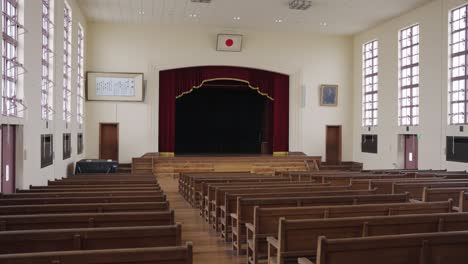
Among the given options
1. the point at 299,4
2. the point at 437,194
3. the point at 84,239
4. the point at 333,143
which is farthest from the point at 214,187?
the point at 333,143

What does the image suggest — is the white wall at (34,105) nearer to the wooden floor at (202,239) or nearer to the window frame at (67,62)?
the window frame at (67,62)

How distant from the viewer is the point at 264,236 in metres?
4.14

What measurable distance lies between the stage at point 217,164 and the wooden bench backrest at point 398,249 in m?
13.5

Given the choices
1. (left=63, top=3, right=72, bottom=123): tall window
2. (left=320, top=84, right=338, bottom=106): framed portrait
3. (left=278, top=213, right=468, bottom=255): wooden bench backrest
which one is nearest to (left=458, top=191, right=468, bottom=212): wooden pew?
(left=278, top=213, right=468, bottom=255): wooden bench backrest

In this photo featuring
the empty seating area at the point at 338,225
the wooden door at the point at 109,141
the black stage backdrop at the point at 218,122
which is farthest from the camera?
the black stage backdrop at the point at 218,122

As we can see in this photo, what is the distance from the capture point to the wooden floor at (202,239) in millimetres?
4898

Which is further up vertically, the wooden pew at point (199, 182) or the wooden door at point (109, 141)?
the wooden door at point (109, 141)

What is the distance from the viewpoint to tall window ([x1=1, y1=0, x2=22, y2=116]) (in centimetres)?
765

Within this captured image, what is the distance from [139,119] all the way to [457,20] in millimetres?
11433

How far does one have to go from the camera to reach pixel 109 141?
1736 cm

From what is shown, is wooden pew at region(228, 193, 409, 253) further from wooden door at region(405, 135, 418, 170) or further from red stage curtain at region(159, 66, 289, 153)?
red stage curtain at region(159, 66, 289, 153)

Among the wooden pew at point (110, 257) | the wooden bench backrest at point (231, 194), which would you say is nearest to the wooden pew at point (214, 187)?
the wooden bench backrest at point (231, 194)

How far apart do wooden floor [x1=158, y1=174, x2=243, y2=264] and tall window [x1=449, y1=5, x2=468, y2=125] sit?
8.45 metres

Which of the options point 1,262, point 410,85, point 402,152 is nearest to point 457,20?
point 410,85
